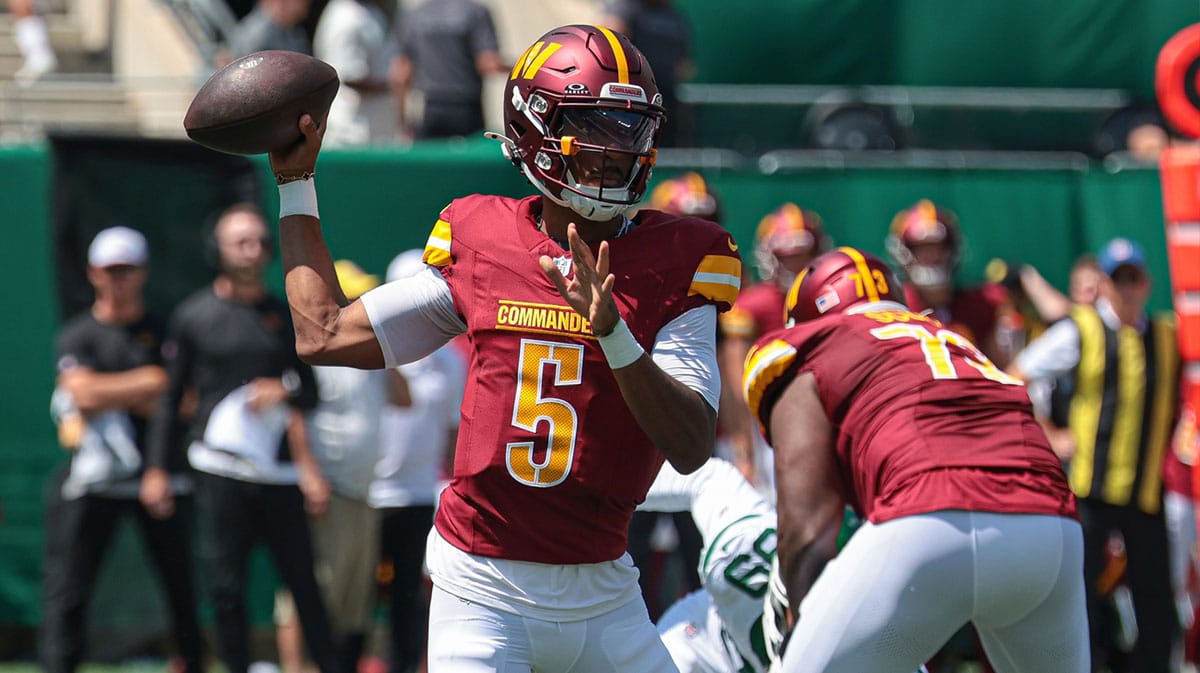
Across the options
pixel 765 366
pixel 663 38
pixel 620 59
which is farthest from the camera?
pixel 663 38

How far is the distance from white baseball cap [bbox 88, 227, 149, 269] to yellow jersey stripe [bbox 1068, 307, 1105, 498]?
401cm

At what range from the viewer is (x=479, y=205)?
11.9 ft

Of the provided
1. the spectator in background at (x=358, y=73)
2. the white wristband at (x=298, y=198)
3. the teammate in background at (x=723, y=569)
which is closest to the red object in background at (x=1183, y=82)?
the teammate in background at (x=723, y=569)

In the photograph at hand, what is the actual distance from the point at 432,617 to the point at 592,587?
341mm

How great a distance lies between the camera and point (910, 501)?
3.98 m

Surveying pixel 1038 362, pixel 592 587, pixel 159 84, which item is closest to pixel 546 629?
pixel 592 587

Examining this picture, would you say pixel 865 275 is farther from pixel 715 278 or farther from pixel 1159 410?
pixel 1159 410

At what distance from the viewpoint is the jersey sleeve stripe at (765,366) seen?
4.33m

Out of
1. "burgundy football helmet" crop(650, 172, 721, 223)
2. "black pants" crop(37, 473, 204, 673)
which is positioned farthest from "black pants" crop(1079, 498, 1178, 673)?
"black pants" crop(37, 473, 204, 673)

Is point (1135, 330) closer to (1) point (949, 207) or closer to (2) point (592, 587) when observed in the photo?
(1) point (949, 207)

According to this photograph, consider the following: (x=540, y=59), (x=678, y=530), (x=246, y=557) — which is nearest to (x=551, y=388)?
(x=540, y=59)

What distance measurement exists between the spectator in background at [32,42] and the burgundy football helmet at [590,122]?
8.23m

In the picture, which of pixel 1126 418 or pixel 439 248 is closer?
pixel 439 248

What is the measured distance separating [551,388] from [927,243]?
451cm
